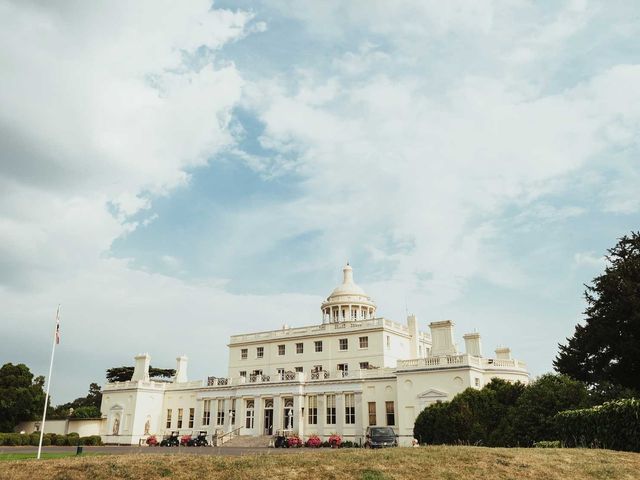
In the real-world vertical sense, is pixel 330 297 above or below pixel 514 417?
above

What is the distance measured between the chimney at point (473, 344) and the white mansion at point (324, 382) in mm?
79

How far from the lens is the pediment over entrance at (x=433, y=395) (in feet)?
136

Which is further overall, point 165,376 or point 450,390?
point 165,376

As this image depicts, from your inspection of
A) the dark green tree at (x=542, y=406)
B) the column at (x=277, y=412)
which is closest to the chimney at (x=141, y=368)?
the column at (x=277, y=412)

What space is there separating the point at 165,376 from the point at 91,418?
32.2 m

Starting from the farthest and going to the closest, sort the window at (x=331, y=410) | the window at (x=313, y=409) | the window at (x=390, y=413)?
the window at (x=313, y=409) < the window at (x=331, y=410) < the window at (x=390, y=413)

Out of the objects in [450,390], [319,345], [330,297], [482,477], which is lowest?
[482,477]

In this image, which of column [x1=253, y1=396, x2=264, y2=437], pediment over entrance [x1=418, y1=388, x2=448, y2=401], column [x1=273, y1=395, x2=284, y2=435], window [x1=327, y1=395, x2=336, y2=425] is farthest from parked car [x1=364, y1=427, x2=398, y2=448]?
column [x1=253, y1=396, x2=264, y2=437]

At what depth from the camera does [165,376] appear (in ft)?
301

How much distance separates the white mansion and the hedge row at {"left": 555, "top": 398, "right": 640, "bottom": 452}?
17618 millimetres

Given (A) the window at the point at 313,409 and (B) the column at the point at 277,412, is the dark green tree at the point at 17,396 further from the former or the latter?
(A) the window at the point at 313,409

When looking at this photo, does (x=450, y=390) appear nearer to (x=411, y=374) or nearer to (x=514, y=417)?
(x=411, y=374)

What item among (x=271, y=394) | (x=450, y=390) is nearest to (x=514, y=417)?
(x=450, y=390)

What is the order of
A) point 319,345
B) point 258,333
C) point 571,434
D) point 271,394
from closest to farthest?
point 571,434
point 271,394
point 319,345
point 258,333
